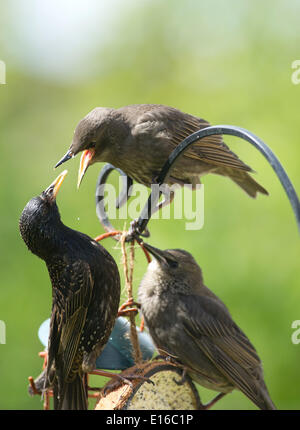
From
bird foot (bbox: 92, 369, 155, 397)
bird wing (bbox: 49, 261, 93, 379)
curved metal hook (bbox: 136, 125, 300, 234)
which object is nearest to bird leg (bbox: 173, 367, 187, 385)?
bird foot (bbox: 92, 369, 155, 397)

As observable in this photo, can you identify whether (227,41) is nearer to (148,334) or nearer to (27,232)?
(148,334)

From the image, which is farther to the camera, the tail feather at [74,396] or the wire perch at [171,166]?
the tail feather at [74,396]

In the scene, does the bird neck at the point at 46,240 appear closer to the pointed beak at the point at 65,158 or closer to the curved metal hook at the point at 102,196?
the pointed beak at the point at 65,158

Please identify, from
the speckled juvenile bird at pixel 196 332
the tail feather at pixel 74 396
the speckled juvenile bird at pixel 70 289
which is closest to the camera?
the speckled juvenile bird at pixel 70 289

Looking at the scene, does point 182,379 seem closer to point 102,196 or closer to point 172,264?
point 172,264

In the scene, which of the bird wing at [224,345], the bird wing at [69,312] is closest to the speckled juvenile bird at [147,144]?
the bird wing at [69,312]

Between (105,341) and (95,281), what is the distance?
29 cm

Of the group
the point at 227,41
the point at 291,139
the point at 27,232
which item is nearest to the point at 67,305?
the point at 27,232

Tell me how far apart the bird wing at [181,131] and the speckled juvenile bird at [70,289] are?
813mm

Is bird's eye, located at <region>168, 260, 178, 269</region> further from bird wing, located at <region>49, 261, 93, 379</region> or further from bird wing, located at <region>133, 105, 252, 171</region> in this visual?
bird wing, located at <region>49, 261, 93, 379</region>

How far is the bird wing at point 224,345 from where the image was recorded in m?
3.56

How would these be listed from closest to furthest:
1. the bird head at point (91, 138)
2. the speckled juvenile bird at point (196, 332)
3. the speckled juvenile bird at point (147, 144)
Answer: the bird head at point (91, 138) < the speckled juvenile bird at point (147, 144) < the speckled juvenile bird at point (196, 332)
